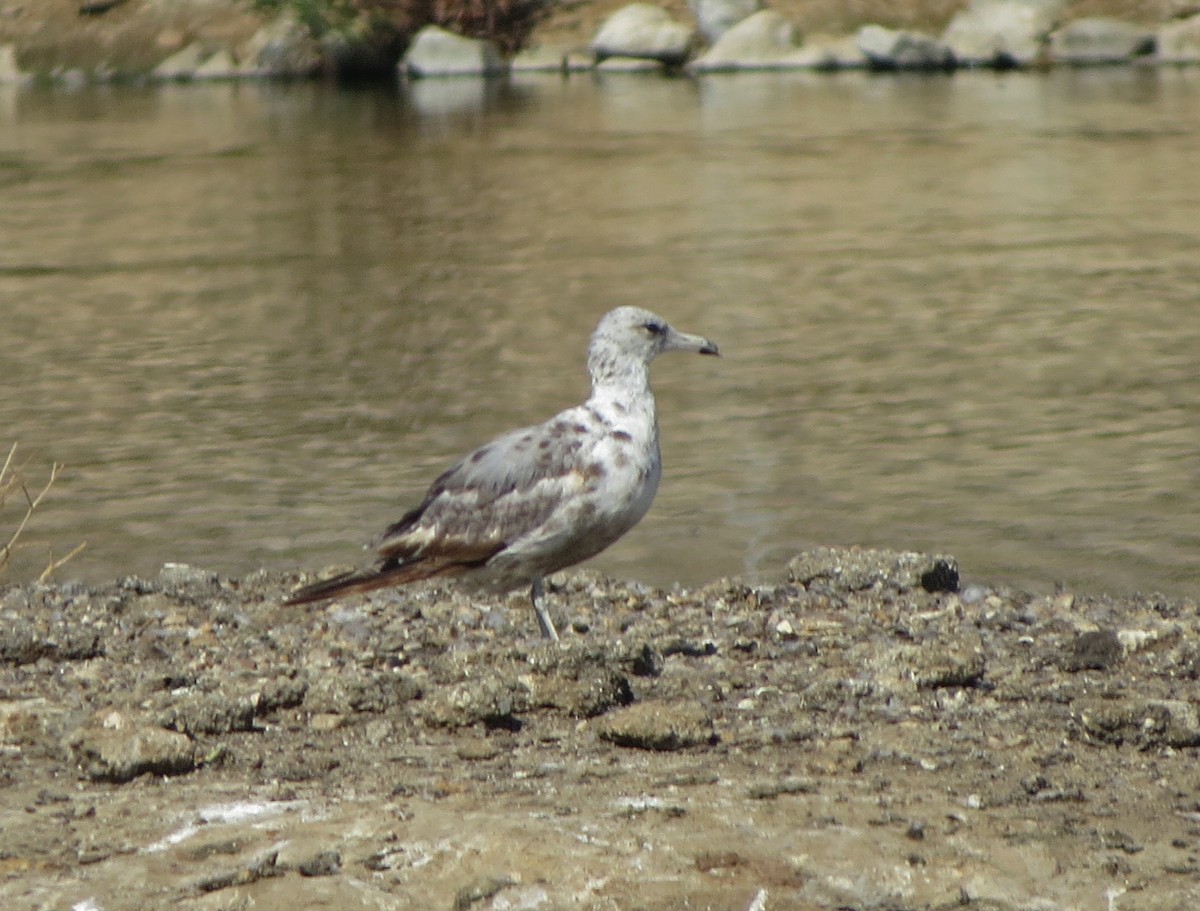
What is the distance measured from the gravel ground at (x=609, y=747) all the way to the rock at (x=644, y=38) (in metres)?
30.4

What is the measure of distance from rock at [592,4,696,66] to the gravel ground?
30.4m

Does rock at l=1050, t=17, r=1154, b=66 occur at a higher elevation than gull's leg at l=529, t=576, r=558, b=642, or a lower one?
higher

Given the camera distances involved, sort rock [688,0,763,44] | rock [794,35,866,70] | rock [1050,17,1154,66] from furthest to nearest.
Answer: rock [688,0,763,44] → rock [794,35,866,70] → rock [1050,17,1154,66]

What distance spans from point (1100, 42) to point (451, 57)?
12.1 meters

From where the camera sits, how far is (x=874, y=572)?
762 cm

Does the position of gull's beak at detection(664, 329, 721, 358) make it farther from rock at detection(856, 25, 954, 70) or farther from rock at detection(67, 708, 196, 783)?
rock at detection(856, 25, 954, 70)

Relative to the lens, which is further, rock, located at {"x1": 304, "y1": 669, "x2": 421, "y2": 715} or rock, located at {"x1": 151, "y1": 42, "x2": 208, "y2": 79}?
rock, located at {"x1": 151, "y1": 42, "x2": 208, "y2": 79}

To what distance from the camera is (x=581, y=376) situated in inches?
477

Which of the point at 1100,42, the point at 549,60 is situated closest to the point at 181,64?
the point at 549,60

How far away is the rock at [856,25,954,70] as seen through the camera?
114 feet

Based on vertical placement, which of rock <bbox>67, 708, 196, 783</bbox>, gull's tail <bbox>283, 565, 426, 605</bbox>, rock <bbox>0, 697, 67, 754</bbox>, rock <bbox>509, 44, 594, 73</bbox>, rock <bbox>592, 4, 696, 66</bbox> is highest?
rock <bbox>592, 4, 696, 66</bbox>

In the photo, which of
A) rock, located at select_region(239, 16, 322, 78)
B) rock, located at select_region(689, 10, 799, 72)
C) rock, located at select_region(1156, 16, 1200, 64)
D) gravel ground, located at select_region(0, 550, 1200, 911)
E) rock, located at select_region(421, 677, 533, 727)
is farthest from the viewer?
rock, located at select_region(239, 16, 322, 78)

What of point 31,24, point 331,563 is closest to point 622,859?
point 331,563

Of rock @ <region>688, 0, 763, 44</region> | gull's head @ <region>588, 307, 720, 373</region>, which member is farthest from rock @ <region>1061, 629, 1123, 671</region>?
rock @ <region>688, 0, 763, 44</region>
